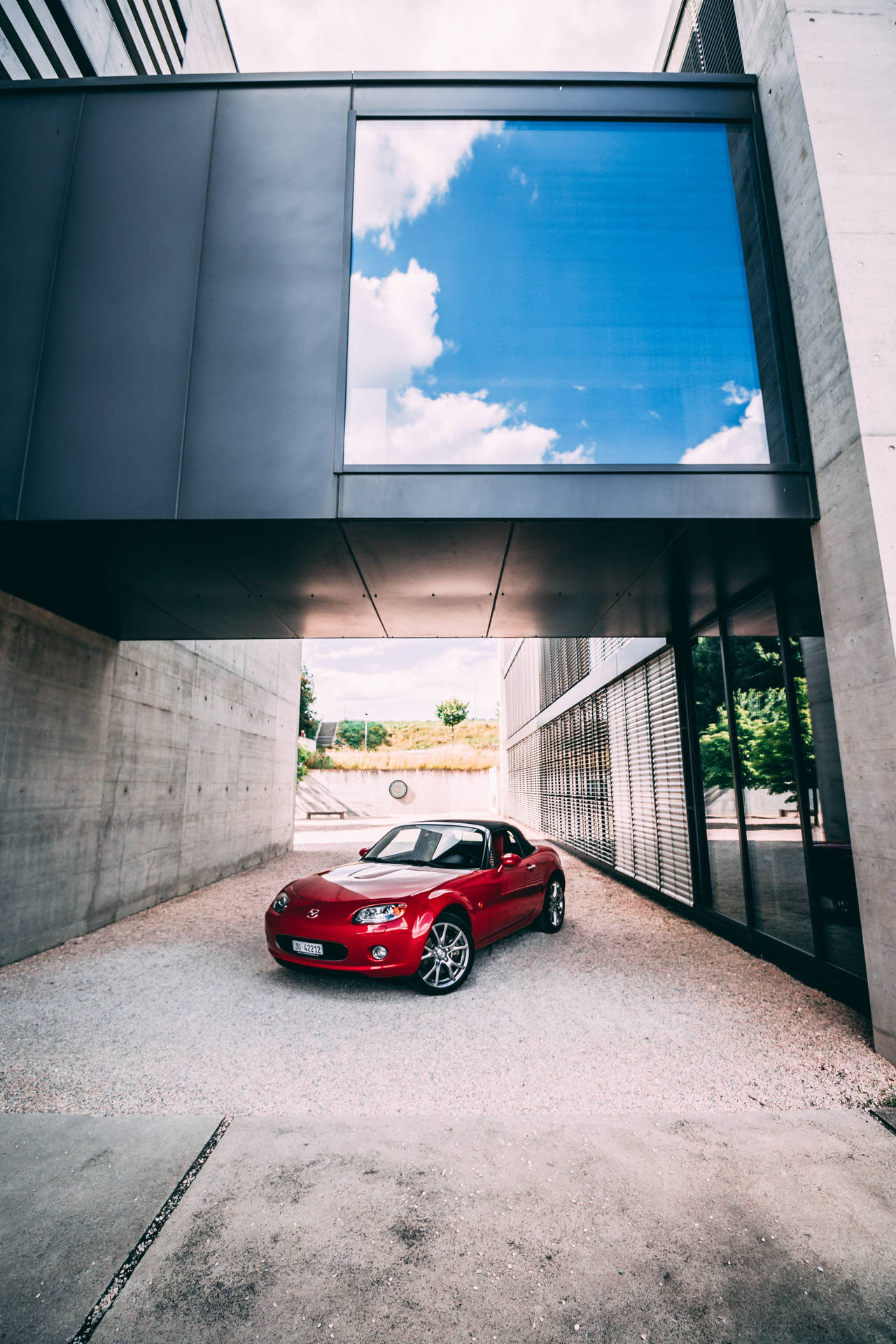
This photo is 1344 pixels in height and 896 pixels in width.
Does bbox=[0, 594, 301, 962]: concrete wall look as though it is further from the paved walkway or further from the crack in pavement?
the crack in pavement

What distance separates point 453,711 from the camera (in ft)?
205

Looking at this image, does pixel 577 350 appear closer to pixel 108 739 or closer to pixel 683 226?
pixel 683 226

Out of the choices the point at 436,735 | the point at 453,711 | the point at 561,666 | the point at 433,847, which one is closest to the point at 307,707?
the point at 561,666

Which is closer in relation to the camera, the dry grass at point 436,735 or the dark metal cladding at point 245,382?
the dark metal cladding at point 245,382

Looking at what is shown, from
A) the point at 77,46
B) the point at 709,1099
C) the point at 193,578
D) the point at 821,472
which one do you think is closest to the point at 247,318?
the point at 193,578

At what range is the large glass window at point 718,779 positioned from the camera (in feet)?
22.9

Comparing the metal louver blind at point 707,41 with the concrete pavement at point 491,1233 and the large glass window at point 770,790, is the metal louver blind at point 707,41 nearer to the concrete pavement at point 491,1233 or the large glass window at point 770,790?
the large glass window at point 770,790

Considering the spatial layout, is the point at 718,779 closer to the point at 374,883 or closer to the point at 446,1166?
the point at 374,883

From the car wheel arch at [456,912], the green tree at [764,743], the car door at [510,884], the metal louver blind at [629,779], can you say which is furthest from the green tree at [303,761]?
the car wheel arch at [456,912]

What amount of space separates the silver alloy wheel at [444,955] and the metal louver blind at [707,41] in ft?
29.0

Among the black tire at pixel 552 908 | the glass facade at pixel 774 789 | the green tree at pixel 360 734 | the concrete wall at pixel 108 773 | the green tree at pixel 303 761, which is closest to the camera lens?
the glass facade at pixel 774 789

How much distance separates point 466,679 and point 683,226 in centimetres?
5734

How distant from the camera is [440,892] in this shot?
17.2 feet

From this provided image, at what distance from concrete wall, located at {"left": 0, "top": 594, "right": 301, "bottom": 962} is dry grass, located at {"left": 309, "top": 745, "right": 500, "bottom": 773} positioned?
784 inches
